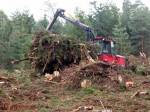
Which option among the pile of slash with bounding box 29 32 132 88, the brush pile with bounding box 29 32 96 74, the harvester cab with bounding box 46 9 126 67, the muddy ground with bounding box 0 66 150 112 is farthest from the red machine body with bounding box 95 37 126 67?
the muddy ground with bounding box 0 66 150 112

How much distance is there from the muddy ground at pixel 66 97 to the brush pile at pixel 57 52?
2.11 meters

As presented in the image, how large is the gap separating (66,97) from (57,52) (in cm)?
558

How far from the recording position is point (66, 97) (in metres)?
12.2

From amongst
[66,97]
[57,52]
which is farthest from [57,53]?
[66,97]

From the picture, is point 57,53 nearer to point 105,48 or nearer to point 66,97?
point 105,48

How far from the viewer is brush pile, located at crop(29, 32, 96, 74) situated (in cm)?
1758

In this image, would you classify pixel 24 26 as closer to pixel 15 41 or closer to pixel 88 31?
pixel 15 41

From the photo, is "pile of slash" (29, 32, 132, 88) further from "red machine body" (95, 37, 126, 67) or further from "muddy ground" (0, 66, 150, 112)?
"muddy ground" (0, 66, 150, 112)

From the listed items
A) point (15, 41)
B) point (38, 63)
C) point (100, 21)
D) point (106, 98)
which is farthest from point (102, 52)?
point (100, 21)

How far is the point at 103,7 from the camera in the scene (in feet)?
167

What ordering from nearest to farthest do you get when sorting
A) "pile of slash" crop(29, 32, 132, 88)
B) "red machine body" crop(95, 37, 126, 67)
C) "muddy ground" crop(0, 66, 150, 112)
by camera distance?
1. "muddy ground" crop(0, 66, 150, 112)
2. "pile of slash" crop(29, 32, 132, 88)
3. "red machine body" crop(95, 37, 126, 67)

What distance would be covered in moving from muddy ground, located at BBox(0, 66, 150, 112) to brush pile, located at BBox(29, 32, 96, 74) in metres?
2.11

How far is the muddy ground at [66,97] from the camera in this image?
10.1 meters

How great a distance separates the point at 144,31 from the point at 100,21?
5671 mm
